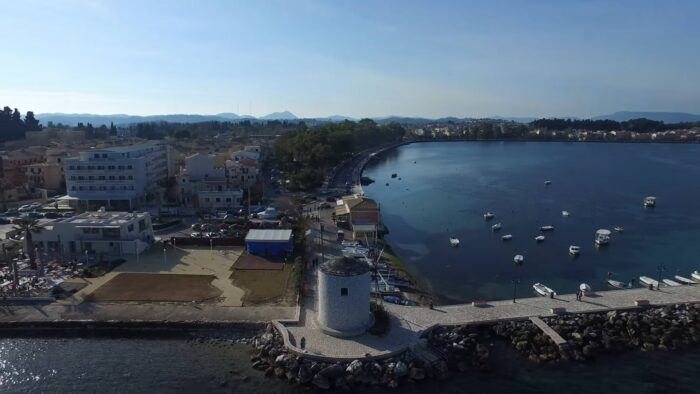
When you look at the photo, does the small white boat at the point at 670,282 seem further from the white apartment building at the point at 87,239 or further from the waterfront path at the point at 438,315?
the white apartment building at the point at 87,239

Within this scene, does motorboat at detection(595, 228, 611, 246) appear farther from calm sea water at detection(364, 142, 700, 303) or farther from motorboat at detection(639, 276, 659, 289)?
motorboat at detection(639, 276, 659, 289)

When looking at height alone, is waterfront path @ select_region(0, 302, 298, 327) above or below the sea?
above

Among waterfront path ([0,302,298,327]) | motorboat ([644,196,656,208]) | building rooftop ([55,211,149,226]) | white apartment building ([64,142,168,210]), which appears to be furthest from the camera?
motorboat ([644,196,656,208])

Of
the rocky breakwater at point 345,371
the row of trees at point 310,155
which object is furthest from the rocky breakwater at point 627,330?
the row of trees at point 310,155

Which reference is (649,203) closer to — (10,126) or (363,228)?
(363,228)

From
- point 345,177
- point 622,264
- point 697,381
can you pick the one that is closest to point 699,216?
point 622,264

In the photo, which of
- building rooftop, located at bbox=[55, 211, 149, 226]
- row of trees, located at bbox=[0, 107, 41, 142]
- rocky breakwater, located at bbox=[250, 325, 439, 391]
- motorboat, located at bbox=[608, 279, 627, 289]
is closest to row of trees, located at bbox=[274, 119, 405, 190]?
building rooftop, located at bbox=[55, 211, 149, 226]
